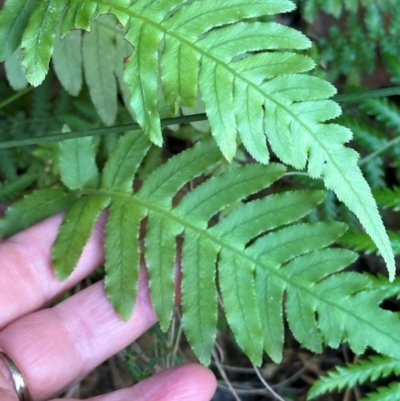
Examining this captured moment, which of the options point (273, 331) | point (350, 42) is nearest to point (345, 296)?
point (273, 331)

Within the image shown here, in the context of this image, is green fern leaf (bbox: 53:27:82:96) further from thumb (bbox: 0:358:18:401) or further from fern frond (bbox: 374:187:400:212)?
fern frond (bbox: 374:187:400:212)

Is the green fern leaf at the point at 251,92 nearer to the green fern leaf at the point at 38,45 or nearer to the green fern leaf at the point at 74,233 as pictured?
the green fern leaf at the point at 38,45

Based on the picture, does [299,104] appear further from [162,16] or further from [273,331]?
[273,331]

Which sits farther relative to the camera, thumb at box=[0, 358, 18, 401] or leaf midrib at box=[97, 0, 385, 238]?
thumb at box=[0, 358, 18, 401]

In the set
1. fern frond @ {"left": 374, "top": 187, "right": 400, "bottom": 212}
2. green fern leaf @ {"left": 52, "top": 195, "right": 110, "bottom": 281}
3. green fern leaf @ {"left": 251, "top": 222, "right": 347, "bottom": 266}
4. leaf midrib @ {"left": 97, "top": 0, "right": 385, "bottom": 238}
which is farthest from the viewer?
fern frond @ {"left": 374, "top": 187, "right": 400, "bottom": 212}

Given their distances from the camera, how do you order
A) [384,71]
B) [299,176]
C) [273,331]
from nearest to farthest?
[273,331] → [299,176] → [384,71]

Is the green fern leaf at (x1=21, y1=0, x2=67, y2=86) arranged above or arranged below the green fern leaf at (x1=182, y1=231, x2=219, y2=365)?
above

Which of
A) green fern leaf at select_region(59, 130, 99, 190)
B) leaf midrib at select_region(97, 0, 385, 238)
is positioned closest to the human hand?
green fern leaf at select_region(59, 130, 99, 190)
